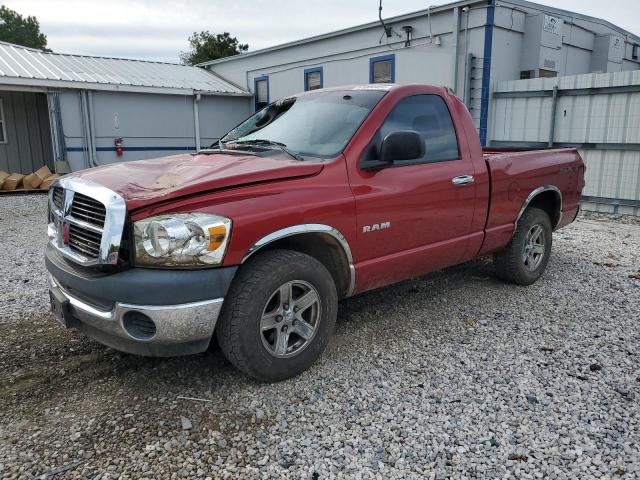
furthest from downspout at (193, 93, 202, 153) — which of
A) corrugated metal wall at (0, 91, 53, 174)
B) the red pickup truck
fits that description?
the red pickup truck

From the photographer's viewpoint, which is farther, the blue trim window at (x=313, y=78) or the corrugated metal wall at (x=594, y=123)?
the blue trim window at (x=313, y=78)

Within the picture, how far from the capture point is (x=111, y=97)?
16.2m

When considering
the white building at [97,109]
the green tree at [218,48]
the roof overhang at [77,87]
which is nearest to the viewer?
the roof overhang at [77,87]

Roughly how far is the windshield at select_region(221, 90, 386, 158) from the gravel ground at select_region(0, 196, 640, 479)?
1.53 m

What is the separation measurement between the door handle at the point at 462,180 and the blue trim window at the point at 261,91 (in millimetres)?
14776

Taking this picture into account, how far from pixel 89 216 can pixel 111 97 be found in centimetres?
1458

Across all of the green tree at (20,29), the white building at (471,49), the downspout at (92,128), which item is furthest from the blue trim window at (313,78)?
the green tree at (20,29)

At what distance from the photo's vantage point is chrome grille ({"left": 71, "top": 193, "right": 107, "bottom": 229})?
9.94ft

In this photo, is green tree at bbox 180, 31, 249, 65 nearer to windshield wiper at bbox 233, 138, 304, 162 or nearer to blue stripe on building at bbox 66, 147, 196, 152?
blue stripe on building at bbox 66, 147, 196, 152

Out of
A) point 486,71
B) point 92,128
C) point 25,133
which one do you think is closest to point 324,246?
point 486,71

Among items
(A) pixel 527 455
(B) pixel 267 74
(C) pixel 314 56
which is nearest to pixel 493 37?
(C) pixel 314 56

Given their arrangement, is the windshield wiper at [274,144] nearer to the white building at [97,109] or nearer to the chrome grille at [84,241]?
the chrome grille at [84,241]

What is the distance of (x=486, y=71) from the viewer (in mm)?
11477

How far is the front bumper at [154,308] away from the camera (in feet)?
9.30
